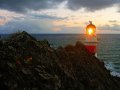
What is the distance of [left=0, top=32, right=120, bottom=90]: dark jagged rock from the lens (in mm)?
9914

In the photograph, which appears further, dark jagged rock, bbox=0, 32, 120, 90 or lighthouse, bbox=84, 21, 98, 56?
lighthouse, bbox=84, 21, 98, 56

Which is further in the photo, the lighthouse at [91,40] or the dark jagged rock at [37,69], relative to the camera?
the lighthouse at [91,40]

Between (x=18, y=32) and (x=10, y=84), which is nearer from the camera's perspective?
(x=10, y=84)

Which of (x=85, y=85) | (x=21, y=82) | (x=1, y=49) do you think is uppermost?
(x=1, y=49)

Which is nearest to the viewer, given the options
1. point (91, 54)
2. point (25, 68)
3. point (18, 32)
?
point (25, 68)

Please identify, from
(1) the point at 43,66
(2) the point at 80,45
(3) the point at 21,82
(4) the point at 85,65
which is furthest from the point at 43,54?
(2) the point at 80,45

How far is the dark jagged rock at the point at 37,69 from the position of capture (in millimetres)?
9914

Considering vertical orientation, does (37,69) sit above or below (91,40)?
below

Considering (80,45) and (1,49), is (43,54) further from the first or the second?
(80,45)

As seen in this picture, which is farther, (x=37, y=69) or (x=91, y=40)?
(x=91, y=40)

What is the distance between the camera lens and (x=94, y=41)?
19844 millimetres

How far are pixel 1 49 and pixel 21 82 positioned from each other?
6.78 ft

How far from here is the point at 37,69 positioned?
1087 centimetres

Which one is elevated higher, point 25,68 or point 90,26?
point 90,26
